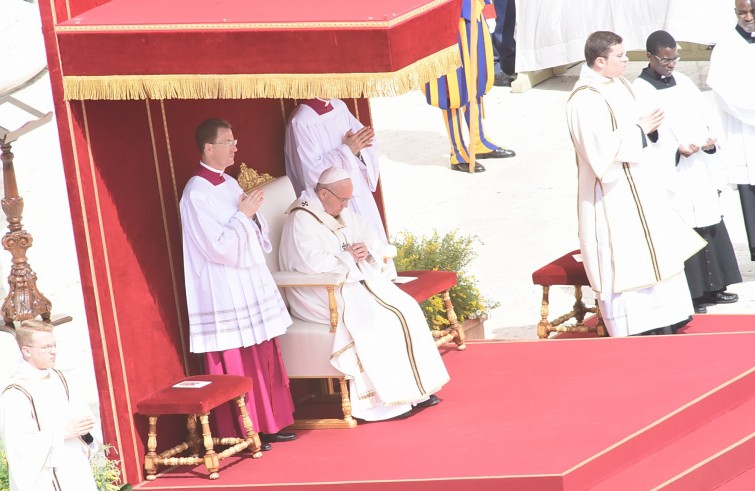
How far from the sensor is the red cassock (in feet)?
23.0

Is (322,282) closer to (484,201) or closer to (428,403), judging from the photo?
(428,403)

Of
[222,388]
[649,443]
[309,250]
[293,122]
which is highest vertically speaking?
[293,122]

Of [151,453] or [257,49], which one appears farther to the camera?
[151,453]

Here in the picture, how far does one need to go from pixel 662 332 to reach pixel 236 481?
313cm

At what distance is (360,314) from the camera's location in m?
8.20

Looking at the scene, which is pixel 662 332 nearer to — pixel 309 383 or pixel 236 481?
pixel 309 383

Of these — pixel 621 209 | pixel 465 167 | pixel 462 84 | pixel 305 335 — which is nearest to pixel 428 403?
pixel 305 335

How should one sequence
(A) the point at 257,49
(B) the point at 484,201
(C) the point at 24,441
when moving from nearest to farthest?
1. (C) the point at 24,441
2. (A) the point at 257,49
3. (B) the point at 484,201

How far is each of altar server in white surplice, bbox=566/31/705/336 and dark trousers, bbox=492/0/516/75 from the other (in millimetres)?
8234

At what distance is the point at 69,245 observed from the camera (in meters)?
13.8

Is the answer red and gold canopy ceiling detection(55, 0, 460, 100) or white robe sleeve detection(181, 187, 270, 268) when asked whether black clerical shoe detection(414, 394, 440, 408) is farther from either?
red and gold canopy ceiling detection(55, 0, 460, 100)

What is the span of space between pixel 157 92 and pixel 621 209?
3.13 m

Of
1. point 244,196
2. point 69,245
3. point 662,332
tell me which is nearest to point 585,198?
point 662,332

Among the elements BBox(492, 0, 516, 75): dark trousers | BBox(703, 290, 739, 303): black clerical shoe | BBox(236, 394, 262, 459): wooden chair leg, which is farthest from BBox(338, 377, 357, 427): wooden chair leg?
BBox(492, 0, 516, 75): dark trousers
